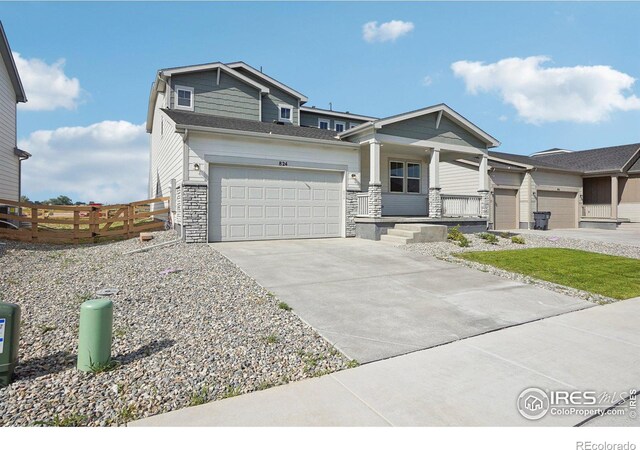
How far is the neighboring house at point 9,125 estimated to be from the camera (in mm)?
14719

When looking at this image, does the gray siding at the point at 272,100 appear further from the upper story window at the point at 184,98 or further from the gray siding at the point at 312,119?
the upper story window at the point at 184,98

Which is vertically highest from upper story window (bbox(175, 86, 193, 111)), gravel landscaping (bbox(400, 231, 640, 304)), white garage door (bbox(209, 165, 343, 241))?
upper story window (bbox(175, 86, 193, 111))

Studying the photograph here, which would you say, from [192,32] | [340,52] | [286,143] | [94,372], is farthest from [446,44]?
[94,372]

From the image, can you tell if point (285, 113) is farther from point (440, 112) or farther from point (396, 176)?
point (440, 112)

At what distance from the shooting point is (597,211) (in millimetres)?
22469

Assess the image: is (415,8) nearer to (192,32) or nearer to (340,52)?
(340,52)

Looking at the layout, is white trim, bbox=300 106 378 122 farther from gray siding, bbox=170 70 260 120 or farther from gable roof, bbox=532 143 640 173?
gable roof, bbox=532 143 640 173

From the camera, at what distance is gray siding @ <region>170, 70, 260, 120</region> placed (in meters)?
16.3

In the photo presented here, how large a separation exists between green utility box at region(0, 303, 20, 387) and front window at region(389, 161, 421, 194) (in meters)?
14.0

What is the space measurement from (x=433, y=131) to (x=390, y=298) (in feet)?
34.2

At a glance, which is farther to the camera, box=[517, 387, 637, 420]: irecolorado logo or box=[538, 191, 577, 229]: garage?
box=[538, 191, 577, 229]: garage

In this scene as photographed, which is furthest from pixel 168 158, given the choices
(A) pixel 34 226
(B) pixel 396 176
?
(B) pixel 396 176

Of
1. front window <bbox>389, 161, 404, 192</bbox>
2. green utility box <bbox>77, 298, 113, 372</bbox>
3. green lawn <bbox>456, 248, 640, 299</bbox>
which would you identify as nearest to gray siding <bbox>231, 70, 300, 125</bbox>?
front window <bbox>389, 161, 404, 192</bbox>

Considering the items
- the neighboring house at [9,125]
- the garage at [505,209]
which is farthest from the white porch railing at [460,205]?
the neighboring house at [9,125]
